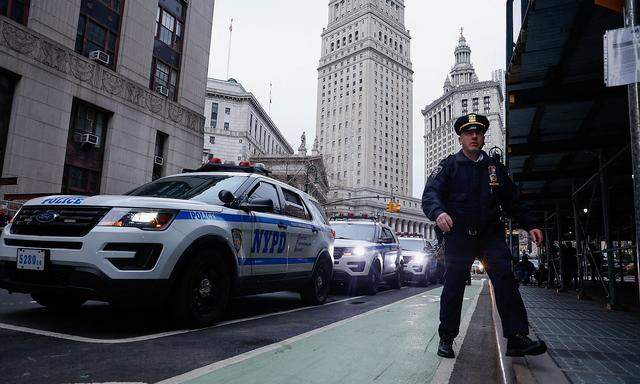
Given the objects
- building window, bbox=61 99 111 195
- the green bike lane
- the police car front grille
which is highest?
building window, bbox=61 99 111 195

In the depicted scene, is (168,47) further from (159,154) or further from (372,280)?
(372,280)

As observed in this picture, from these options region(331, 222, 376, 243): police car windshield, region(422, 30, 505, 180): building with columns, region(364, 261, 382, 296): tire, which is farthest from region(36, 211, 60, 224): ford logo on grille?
region(422, 30, 505, 180): building with columns

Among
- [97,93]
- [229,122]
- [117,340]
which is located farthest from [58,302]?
[229,122]

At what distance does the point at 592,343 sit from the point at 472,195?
2077 mm

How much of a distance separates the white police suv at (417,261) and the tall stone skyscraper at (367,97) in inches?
3905

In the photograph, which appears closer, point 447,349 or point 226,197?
point 447,349

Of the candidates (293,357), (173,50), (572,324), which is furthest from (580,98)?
(173,50)

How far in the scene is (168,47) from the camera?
949 inches

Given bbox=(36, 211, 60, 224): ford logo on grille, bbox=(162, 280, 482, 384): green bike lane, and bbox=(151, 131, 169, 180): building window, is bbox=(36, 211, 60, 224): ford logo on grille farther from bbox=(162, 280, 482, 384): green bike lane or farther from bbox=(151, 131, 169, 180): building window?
bbox=(151, 131, 169, 180): building window

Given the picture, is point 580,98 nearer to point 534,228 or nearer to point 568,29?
point 568,29

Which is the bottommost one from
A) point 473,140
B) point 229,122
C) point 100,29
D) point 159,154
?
point 473,140

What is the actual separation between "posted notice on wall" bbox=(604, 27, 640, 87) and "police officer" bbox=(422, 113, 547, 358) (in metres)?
1.12

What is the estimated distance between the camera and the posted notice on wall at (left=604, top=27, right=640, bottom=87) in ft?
9.23

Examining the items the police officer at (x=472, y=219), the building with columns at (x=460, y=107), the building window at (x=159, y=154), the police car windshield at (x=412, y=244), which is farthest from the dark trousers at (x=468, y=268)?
the building with columns at (x=460, y=107)
